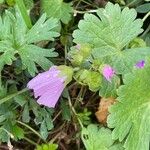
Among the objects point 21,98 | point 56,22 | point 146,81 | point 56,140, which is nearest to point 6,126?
point 21,98

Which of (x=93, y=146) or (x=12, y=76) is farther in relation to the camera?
(x=12, y=76)

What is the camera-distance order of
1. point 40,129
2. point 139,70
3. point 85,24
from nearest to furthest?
point 139,70
point 85,24
point 40,129

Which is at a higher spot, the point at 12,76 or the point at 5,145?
the point at 12,76

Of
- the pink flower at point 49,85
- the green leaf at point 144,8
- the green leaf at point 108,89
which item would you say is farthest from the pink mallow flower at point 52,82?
the green leaf at point 144,8

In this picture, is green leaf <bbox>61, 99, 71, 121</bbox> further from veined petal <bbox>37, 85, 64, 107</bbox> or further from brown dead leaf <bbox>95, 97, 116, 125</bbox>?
veined petal <bbox>37, 85, 64, 107</bbox>

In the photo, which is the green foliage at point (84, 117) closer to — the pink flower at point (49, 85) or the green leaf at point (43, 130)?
the green leaf at point (43, 130)

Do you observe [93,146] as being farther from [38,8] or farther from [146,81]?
[38,8]
